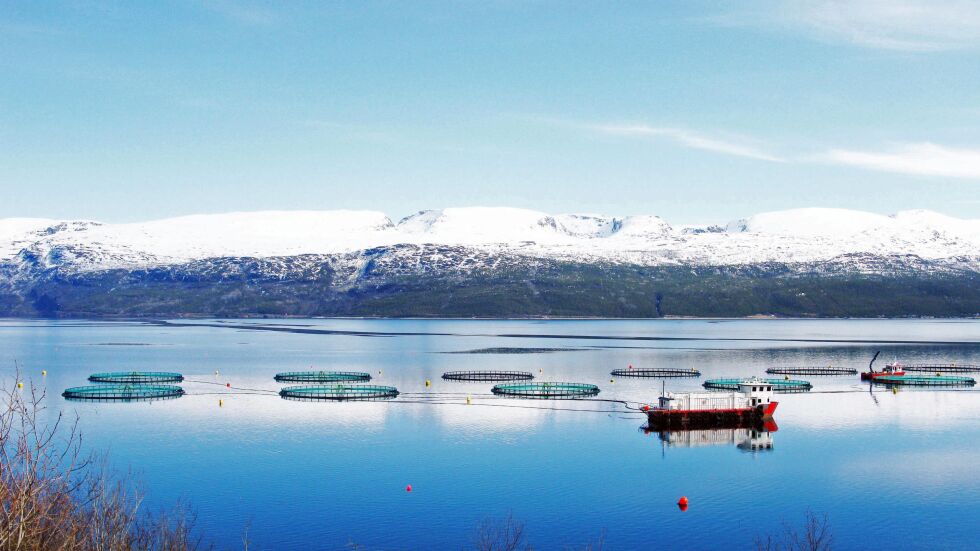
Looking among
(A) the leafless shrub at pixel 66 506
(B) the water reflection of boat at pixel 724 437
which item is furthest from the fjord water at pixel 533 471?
(A) the leafless shrub at pixel 66 506

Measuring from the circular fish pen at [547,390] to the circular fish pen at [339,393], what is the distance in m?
20.1

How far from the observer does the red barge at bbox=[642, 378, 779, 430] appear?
132 m

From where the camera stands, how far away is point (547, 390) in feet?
566

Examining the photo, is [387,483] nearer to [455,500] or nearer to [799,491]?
[455,500]

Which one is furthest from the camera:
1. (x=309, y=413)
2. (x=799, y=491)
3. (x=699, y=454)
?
(x=309, y=413)

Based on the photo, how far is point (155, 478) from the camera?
316ft

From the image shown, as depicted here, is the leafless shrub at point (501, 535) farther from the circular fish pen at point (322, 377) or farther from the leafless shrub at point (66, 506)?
the circular fish pen at point (322, 377)

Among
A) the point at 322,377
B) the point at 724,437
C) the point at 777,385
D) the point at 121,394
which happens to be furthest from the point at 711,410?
the point at 121,394

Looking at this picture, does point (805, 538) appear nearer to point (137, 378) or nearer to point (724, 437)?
point (724, 437)

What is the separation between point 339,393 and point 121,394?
37.6m

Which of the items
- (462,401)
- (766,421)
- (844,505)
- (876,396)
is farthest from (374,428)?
(876,396)

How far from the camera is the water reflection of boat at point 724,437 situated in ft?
397

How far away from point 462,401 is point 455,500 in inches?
2862

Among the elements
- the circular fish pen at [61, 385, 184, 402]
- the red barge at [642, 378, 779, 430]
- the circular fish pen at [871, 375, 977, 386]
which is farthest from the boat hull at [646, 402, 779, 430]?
the circular fish pen at [61, 385, 184, 402]
